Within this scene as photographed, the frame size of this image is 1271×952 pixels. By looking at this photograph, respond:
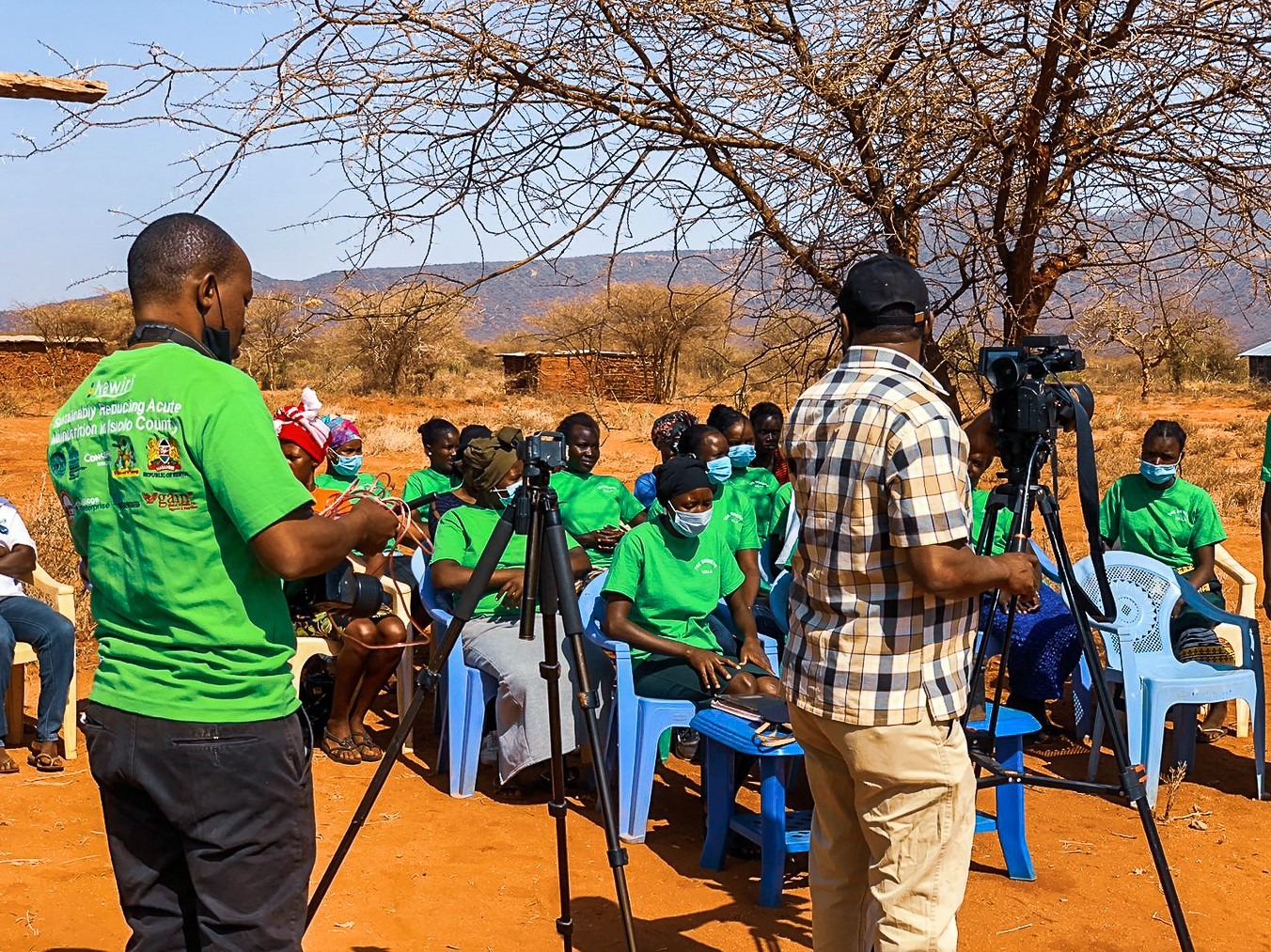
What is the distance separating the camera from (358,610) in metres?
2.63

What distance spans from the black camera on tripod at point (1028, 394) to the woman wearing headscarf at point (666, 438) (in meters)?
3.89

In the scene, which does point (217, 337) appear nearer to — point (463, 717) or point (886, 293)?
point (886, 293)

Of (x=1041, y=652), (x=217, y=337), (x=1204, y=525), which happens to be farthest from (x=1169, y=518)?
(x=217, y=337)

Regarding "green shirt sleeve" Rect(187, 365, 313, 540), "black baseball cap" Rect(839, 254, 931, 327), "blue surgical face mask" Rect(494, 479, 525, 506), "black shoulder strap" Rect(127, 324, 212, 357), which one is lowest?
"blue surgical face mask" Rect(494, 479, 525, 506)

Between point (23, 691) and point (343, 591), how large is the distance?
4214 mm

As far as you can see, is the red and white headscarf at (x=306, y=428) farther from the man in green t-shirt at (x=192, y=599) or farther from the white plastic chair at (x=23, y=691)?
the white plastic chair at (x=23, y=691)

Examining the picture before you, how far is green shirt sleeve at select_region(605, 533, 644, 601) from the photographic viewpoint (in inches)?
200

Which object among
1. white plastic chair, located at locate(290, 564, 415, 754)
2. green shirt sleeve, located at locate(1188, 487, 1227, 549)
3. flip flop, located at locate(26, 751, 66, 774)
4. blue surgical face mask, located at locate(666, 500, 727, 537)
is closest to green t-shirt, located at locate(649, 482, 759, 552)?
blue surgical face mask, located at locate(666, 500, 727, 537)

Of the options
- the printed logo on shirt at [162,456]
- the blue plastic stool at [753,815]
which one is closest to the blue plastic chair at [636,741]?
the blue plastic stool at [753,815]

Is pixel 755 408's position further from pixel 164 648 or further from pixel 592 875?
pixel 164 648

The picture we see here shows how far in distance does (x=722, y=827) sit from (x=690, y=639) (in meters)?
0.90

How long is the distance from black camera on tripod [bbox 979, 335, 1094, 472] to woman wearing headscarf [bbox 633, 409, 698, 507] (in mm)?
3892

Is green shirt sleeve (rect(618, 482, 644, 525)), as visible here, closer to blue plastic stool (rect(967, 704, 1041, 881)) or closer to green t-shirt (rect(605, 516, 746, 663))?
green t-shirt (rect(605, 516, 746, 663))

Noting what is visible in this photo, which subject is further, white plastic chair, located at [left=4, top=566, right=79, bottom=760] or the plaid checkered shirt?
white plastic chair, located at [left=4, top=566, right=79, bottom=760]
